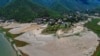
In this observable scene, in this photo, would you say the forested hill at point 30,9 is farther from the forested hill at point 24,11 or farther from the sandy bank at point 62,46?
the sandy bank at point 62,46

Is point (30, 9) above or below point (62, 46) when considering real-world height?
below

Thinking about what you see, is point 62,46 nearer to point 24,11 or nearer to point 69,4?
point 24,11

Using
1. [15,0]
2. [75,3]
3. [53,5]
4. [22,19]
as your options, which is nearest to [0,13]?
[15,0]

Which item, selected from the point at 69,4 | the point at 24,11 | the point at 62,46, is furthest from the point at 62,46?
the point at 69,4

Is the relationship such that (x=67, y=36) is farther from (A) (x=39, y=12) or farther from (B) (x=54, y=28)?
(A) (x=39, y=12)

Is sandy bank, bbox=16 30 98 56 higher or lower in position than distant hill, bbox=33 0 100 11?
higher

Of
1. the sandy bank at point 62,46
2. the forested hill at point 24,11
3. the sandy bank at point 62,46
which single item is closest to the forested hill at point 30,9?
the forested hill at point 24,11

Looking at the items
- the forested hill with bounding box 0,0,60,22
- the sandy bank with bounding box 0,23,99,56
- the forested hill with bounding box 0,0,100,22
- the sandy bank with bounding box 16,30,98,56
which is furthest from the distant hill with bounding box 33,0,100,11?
the sandy bank with bounding box 16,30,98,56

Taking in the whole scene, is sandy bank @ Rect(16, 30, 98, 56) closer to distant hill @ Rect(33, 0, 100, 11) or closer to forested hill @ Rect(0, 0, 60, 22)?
forested hill @ Rect(0, 0, 60, 22)

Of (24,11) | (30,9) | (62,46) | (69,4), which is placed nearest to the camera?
(62,46)

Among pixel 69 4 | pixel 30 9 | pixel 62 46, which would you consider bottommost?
pixel 69 4

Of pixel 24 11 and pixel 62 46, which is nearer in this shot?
pixel 62 46
